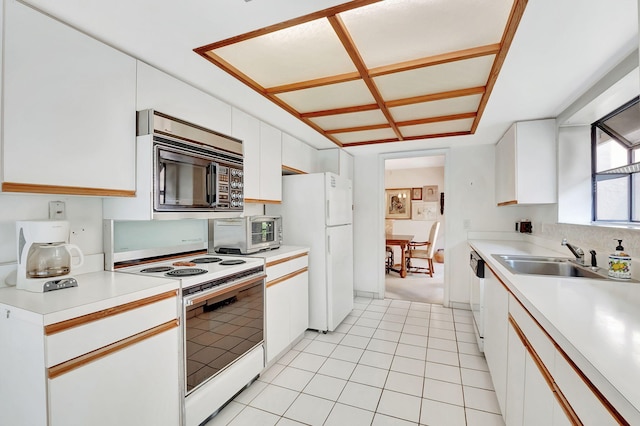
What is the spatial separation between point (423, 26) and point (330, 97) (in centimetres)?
99

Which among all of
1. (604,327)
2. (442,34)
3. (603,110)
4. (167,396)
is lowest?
(167,396)

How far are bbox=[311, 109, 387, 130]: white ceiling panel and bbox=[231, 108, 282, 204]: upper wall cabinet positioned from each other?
1.58 ft

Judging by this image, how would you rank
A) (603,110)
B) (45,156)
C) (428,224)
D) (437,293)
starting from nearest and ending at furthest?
(45,156), (603,110), (437,293), (428,224)

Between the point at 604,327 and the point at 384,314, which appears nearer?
the point at 604,327

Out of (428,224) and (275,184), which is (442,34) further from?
(428,224)

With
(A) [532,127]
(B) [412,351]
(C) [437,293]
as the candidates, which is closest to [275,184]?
(B) [412,351]

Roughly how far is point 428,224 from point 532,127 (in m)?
4.79

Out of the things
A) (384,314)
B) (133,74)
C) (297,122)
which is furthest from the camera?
(384,314)

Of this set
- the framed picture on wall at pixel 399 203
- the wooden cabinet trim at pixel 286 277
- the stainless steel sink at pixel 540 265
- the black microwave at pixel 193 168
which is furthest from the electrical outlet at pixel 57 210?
the framed picture on wall at pixel 399 203

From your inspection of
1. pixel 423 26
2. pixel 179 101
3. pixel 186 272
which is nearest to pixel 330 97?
pixel 423 26

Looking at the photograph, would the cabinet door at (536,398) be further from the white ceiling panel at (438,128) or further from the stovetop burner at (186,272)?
the white ceiling panel at (438,128)

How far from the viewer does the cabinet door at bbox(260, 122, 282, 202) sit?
279cm

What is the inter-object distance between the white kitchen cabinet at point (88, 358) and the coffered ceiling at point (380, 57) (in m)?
1.38

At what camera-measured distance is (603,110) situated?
2.14m
